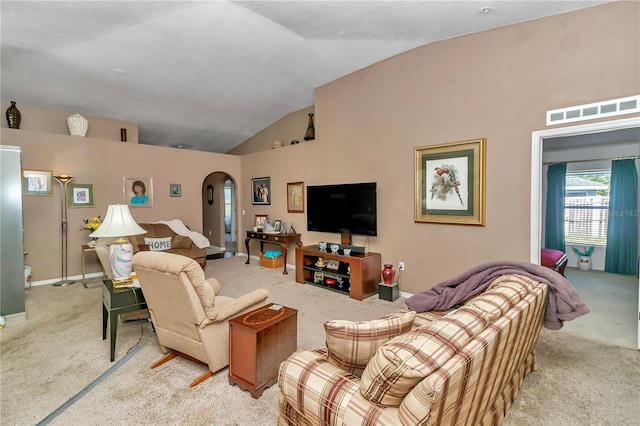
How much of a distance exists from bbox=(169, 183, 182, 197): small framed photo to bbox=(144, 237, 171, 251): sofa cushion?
137cm

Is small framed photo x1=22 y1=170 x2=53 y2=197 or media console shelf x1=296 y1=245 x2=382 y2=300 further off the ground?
small framed photo x1=22 y1=170 x2=53 y2=197

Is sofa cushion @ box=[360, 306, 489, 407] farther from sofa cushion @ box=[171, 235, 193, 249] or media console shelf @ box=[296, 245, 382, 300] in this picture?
sofa cushion @ box=[171, 235, 193, 249]

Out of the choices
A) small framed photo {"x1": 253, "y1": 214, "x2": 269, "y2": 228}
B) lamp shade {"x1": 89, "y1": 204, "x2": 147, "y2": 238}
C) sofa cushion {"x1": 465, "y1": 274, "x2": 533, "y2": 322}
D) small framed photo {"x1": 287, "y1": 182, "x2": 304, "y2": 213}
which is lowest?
sofa cushion {"x1": 465, "y1": 274, "x2": 533, "y2": 322}

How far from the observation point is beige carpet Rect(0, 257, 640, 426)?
1.82m

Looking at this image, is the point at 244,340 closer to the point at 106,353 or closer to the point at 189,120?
the point at 106,353

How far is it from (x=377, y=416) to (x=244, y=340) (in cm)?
119

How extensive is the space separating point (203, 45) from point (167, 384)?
12.4 ft

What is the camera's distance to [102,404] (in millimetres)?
1927

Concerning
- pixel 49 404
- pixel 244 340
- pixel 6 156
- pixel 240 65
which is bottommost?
pixel 49 404

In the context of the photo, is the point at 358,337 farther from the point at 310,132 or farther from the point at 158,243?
the point at 158,243

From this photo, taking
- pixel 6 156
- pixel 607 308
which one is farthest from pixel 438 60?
pixel 6 156

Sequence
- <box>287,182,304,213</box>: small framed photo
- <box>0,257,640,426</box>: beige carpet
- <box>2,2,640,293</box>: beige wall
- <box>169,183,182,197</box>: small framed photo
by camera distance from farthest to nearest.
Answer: <box>169,183,182,197</box>: small framed photo < <box>287,182,304,213</box>: small framed photo < <box>2,2,640,293</box>: beige wall < <box>0,257,640,426</box>: beige carpet

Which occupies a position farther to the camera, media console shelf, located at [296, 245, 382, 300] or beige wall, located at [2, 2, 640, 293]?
media console shelf, located at [296, 245, 382, 300]

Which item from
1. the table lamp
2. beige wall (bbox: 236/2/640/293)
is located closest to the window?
beige wall (bbox: 236/2/640/293)
